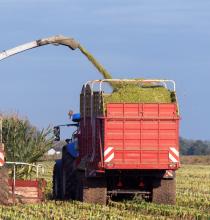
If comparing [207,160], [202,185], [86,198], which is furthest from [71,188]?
[207,160]

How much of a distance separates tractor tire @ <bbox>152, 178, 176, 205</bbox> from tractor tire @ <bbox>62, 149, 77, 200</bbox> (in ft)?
7.20

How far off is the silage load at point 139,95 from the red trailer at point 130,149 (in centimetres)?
15

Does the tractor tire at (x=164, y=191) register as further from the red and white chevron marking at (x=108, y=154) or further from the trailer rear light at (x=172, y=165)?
the red and white chevron marking at (x=108, y=154)

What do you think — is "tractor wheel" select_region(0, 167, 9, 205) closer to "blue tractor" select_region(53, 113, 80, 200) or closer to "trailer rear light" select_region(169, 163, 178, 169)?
"blue tractor" select_region(53, 113, 80, 200)

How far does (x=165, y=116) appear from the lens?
20.2 m

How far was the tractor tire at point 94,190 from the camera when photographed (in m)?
20.8

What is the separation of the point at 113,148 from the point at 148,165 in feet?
2.83

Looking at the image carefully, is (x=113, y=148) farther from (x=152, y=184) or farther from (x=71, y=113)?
(x=71, y=113)

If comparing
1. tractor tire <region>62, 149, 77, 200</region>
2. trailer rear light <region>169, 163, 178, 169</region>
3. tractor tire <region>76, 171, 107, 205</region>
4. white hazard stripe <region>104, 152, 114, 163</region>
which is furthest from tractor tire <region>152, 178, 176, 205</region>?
tractor tire <region>62, 149, 77, 200</region>

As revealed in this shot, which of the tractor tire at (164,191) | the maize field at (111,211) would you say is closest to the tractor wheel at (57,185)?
the maize field at (111,211)

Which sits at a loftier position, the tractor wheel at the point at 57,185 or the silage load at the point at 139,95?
the silage load at the point at 139,95

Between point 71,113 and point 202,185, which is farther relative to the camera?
point 202,185

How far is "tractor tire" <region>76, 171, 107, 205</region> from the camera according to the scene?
20766mm

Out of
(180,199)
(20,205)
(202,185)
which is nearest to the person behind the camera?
(20,205)
